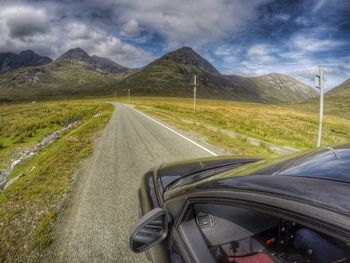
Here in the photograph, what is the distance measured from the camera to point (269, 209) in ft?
3.85

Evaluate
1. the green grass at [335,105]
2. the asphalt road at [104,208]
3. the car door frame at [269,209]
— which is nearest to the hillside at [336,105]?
the green grass at [335,105]

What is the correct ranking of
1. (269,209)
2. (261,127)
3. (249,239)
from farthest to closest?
1. (261,127)
2. (249,239)
3. (269,209)

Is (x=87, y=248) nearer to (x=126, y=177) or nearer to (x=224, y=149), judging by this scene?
(x=126, y=177)

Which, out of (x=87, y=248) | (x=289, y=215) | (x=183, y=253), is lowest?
(x=87, y=248)

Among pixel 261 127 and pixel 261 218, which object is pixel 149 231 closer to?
pixel 261 218

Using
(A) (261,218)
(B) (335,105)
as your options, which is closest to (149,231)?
(A) (261,218)

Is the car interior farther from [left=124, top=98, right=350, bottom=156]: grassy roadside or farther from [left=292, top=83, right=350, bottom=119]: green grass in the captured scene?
[left=292, top=83, right=350, bottom=119]: green grass

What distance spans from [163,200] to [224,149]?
22.4 feet

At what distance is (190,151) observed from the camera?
820 centimetres

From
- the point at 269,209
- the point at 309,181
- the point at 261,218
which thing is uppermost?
the point at 309,181

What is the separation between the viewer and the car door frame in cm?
91

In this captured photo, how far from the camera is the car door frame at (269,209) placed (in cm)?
91

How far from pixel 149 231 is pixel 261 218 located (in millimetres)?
835

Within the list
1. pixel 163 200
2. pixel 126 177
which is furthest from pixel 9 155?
pixel 163 200
